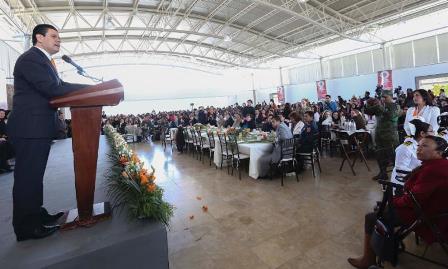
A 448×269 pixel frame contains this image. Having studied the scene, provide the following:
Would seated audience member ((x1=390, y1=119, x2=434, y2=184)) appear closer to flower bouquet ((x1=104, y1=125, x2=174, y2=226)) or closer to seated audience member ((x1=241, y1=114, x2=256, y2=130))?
flower bouquet ((x1=104, y1=125, x2=174, y2=226))

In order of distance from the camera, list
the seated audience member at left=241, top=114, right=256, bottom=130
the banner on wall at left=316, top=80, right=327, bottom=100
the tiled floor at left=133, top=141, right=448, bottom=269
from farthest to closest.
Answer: the banner on wall at left=316, top=80, right=327, bottom=100, the seated audience member at left=241, top=114, right=256, bottom=130, the tiled floor at left=133, top=141, right=448, bottom=269

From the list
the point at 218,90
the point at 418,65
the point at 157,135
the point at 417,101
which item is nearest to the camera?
the point at 417,101

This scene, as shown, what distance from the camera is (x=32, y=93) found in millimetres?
1447

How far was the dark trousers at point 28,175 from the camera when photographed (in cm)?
145

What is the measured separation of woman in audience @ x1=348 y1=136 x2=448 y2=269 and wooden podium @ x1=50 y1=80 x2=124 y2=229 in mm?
2048

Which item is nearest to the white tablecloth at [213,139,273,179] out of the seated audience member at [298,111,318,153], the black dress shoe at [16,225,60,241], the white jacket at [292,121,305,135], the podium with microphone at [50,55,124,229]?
the seated audience member at [298,111,318,153]

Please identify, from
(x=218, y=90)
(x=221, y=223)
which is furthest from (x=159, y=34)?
(x=221, y=223)

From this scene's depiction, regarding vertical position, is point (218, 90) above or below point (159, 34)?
below

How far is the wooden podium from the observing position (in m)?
1.52

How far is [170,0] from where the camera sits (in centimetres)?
1046

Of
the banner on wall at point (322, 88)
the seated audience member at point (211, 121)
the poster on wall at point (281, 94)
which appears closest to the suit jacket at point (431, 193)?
the seated audience member at point (211, 121)

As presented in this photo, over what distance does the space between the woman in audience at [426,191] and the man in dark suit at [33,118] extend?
229 cm

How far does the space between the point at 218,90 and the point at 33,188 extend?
21.7 meters

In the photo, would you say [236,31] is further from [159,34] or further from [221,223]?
[221,223]
